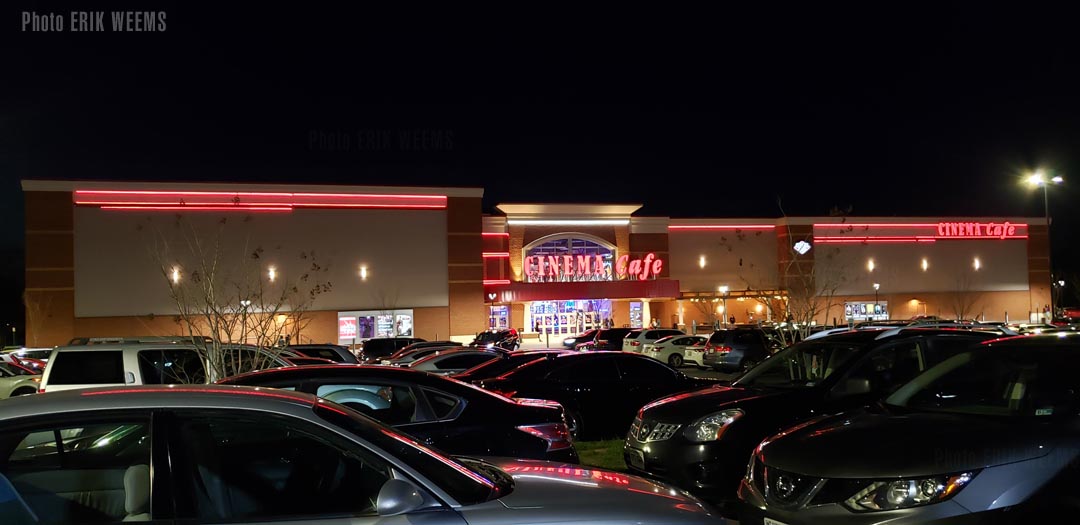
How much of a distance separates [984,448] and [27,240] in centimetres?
4272

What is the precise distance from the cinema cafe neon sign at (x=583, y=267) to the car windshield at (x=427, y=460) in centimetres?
4104

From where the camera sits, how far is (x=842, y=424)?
207 inches

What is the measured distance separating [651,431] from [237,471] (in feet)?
15.8

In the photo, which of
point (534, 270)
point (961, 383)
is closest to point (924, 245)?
point (534, 270)

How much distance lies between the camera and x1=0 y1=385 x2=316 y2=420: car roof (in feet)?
10.3

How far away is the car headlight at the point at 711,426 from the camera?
689cm

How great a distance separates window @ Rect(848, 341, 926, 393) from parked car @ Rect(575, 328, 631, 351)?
75.2ft

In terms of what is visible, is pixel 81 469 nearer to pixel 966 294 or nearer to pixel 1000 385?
pixel 1000 385

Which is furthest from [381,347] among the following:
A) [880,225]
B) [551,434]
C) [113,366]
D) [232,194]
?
[880,225]

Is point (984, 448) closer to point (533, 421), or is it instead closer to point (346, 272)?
point (533, 421)

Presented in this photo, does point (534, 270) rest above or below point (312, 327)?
above

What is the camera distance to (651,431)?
7.40m

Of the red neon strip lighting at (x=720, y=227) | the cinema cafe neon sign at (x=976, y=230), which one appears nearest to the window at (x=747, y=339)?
the red neon strip lighting at (x=720, y=227)

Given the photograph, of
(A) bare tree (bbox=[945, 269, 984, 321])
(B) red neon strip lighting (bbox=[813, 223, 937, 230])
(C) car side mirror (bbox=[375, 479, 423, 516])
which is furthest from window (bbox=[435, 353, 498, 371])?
(A) bare tree (bbox=[945, 269, 984, 321])
